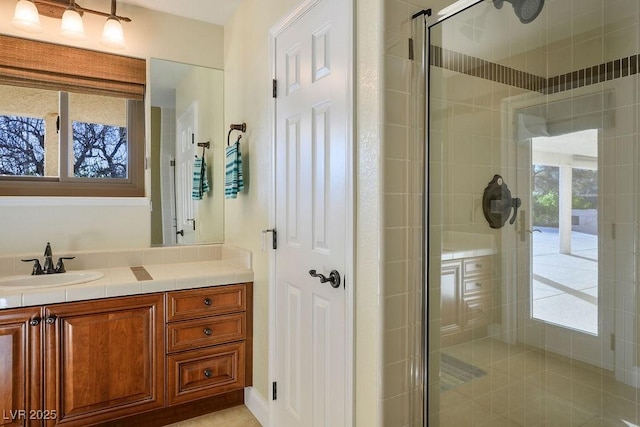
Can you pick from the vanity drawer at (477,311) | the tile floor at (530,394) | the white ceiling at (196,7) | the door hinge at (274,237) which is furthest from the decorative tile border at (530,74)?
the white ceiling at (196,7)

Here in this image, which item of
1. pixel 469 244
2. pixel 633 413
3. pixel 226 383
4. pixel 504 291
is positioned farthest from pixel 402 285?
pixel 226 383

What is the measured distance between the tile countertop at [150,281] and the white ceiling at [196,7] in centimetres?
165

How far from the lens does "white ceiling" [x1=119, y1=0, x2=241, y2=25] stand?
8.55 ft

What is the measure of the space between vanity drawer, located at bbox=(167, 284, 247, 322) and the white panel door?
15.3 inches

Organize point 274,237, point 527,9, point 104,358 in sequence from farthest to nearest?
point 274,237, point 104,358, point 527,9

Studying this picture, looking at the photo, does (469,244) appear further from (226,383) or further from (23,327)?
(23,327)

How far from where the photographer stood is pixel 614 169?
1.45 metres

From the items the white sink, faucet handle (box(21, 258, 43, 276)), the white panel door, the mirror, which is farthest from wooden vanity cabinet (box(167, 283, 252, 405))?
faucet handle (box(21, 258, 43, 276))

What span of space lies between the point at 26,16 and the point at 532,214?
9.22ft

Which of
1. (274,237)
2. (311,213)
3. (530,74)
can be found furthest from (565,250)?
(274,237)

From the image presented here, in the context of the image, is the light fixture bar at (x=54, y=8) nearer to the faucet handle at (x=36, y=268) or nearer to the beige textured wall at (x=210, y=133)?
the beige textured wall at (x=210, y=133)

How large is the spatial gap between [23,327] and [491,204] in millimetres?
2184

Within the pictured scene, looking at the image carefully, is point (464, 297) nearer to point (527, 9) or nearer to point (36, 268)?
point (527, 9)

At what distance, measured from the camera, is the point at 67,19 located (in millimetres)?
2332
